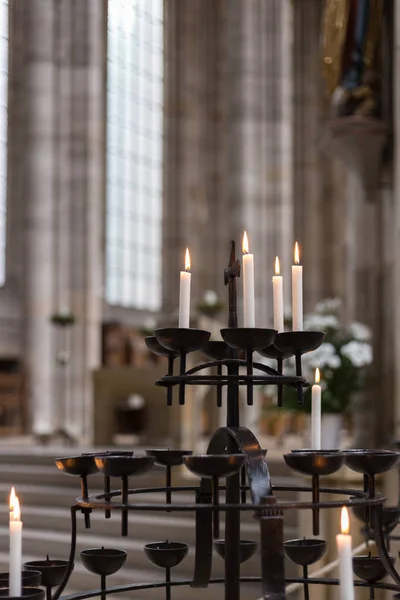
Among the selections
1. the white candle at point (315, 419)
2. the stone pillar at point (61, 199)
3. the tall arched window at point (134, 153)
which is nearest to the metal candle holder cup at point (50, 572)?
the white candle at point (315, 419)

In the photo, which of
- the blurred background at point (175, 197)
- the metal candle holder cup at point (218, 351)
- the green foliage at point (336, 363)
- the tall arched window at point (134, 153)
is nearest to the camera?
the metal candle holder cup at point (218, 351)

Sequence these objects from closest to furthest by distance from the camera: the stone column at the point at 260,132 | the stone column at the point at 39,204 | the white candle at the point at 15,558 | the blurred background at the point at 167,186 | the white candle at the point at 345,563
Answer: the white candle at the point at 345,563 < the white candle at the point at 15,558 < the blurred background at the point at 167,186 < the stone column at the point at 39,204 < the stone column at the point at 260,132

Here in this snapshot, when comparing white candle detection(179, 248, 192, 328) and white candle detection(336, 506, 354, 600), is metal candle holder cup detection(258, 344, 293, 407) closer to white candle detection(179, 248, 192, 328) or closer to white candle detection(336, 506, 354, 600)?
white candle detection(179, 248, 192, 328)

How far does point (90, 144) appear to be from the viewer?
15.6 meters

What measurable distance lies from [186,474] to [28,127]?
8701mm

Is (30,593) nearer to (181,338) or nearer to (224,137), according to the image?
(181,338)

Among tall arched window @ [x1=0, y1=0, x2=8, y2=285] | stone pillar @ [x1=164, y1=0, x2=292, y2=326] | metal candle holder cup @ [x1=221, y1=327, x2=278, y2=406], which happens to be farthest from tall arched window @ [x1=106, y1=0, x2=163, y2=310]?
metal candle holder cup @ [x1=221, y1=327, x2=278, y2=406]

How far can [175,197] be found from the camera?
19797 millimetres

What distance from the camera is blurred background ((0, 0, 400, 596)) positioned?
29.0 feet

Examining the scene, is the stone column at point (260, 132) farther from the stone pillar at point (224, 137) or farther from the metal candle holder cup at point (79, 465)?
the metal candle holder cup at point (79, 465)

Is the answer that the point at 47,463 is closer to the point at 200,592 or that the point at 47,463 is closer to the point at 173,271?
the point at 200,592

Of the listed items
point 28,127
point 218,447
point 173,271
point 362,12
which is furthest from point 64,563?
point 173,271

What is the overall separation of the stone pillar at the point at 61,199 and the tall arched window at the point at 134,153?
3.39 meters

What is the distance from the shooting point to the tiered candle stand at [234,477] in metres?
2.01
